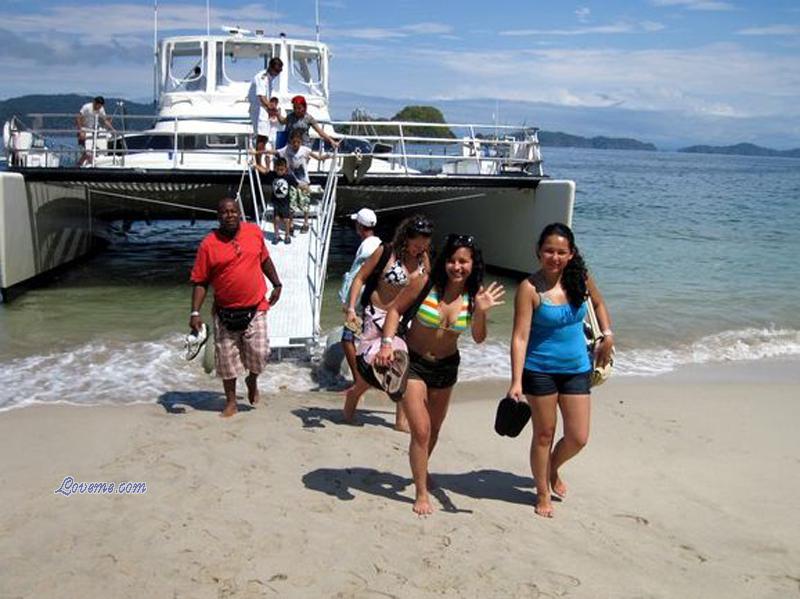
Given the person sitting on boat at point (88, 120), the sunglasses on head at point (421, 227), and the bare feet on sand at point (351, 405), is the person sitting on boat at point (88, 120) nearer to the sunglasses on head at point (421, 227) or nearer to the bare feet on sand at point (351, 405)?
the bare feet on sand at point (351, 405)

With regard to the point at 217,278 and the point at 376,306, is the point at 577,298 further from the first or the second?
the point at 217,278

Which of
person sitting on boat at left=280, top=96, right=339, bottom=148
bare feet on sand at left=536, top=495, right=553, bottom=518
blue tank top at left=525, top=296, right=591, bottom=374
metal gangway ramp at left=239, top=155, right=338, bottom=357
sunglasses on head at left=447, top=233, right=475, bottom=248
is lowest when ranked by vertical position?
bare feet on sand at left=536, top=495, right=553, bottom=518

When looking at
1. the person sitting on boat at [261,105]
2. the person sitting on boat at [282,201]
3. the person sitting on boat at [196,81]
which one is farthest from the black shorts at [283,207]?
the person sitting on boat at [196,81]

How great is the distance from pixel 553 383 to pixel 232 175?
818cm

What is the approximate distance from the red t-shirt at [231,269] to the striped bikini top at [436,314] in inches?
78.9

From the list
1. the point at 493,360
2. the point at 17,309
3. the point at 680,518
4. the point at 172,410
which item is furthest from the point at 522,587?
the point at 17,309

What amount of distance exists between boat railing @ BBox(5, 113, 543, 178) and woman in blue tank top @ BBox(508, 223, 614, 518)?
286 inches

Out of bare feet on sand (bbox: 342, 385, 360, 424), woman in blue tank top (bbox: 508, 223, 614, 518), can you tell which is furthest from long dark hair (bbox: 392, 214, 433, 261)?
bare feet on sand (bbox: 342, 385, 360, 424)

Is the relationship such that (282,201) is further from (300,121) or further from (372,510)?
(372,510)

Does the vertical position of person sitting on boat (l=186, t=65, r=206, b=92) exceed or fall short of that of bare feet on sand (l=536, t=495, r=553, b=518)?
Result: it exceeds it

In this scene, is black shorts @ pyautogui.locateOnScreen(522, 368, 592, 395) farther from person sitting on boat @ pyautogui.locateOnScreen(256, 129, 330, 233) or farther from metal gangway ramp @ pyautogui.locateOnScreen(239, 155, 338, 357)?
person sitting on boat @ pyautogui.locateOnScreen(256, 129, 330, 233)

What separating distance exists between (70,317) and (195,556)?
24.4ft

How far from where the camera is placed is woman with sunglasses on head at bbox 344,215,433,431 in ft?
14.9

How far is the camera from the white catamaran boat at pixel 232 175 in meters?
11.1
